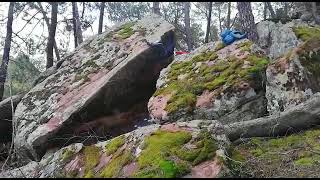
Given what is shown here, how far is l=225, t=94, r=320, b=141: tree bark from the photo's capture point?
544cm

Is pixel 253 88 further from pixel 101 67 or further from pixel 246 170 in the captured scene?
pixel 101 67

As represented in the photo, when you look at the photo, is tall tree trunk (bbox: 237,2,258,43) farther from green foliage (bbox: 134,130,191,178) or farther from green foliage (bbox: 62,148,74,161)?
green foliage (bbox: 62,148,74,161)

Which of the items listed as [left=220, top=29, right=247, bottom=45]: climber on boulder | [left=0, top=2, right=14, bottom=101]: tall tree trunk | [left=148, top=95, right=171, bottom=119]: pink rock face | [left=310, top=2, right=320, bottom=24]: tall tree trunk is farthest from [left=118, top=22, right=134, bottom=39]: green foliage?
[left=310, top=2, right=320, bottom=24]: tall tree trunk

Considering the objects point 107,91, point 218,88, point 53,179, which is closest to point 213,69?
point 218,88

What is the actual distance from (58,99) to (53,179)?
3.84 m

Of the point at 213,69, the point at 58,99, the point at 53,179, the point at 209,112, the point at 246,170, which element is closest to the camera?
the point at 246,170

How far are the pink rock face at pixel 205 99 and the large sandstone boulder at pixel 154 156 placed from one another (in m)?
1.80

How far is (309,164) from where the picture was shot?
4348mm

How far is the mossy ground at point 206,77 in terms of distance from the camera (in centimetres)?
676

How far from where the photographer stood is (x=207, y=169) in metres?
4.08

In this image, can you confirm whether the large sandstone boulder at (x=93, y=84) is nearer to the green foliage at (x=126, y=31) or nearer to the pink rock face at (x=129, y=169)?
the green foliage at (x=126, y=31)

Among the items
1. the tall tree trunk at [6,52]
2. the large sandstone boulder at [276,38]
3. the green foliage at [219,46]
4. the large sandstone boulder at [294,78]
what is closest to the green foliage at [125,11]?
the tall tree trunk at [6,52]

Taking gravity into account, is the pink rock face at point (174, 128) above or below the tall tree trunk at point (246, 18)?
below

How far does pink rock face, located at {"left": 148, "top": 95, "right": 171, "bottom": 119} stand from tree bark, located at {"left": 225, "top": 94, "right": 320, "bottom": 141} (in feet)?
4.76
